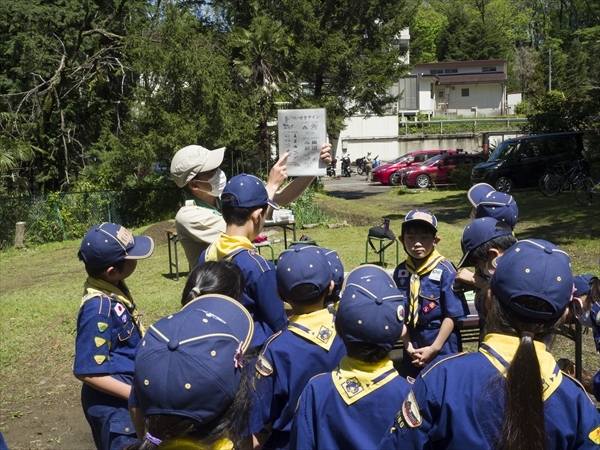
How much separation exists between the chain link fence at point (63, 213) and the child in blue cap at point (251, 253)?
15.4m

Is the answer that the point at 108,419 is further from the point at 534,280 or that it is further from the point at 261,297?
the point at 534,280

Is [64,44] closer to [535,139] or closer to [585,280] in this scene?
[535,139]

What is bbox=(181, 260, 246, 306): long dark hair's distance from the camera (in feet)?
8.38

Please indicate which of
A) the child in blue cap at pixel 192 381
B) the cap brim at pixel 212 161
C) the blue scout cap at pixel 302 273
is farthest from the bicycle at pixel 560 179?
the child in blue cap at pixel 192 381

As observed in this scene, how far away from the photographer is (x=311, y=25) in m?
24.0

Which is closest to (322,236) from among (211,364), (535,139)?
(535,139)

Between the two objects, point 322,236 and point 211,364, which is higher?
point 211,364

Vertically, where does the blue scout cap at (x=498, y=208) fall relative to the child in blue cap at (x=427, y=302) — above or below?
above

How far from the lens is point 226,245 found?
298 centimetres

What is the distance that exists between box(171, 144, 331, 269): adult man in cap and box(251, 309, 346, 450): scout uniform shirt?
0.96 m

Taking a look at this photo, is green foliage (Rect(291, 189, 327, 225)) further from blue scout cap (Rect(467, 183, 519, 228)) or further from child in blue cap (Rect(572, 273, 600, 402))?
child in blue cap (Rect(572, 273, 600, 402))

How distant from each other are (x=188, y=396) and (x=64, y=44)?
847 inches

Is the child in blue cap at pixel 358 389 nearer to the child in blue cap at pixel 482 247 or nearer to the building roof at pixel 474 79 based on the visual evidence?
the child in blue cap at pixel 482 247

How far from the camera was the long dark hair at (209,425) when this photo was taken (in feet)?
5.57
